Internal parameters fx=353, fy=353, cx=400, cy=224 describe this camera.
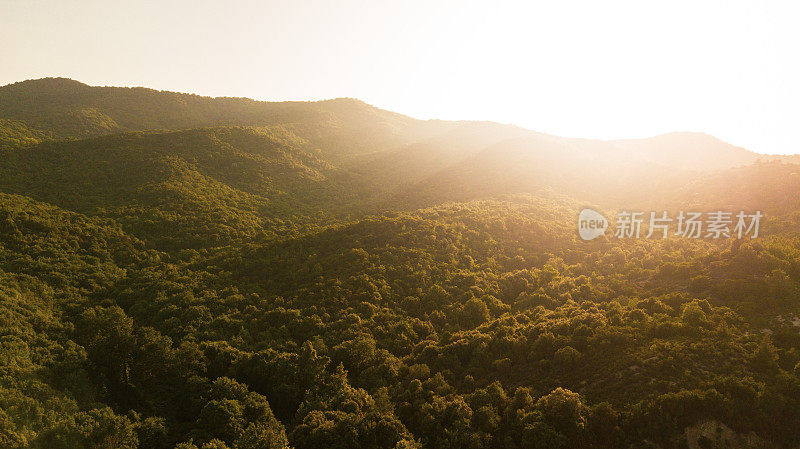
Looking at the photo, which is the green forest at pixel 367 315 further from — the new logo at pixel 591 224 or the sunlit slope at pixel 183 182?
the new logo at pixel 591 224

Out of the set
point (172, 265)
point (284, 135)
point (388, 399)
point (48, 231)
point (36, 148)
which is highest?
point (284, 135)

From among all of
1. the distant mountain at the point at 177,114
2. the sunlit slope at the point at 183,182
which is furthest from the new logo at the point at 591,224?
the distant mountain at the point at 177,114

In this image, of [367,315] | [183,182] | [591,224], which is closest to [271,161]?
[183,182]

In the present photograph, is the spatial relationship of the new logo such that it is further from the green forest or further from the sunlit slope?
the sunlit slope

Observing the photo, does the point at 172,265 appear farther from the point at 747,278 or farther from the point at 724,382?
the point at 747,278

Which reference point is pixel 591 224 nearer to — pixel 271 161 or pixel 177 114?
pixel 271 161

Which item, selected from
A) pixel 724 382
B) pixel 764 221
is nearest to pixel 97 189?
pixel 724 382

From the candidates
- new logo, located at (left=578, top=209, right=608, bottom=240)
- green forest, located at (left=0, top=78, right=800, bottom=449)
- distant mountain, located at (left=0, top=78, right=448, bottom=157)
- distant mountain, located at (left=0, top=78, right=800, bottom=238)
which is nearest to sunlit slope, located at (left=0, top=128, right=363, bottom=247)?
distant mountain, located at (left=0, top=78, right=800, bottom=238)

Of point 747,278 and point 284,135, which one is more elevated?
point 284,135

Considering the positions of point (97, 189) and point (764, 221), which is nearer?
point (764, 221)
